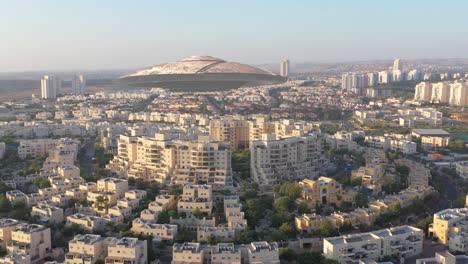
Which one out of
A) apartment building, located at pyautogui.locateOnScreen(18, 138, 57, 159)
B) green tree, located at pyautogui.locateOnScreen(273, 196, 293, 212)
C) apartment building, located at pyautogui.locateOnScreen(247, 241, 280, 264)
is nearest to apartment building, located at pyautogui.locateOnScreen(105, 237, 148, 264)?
apartment building, located at pyautogui.locateOnScreen(247, 241, 280, 264)

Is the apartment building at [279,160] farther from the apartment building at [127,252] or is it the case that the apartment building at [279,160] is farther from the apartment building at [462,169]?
the apartment building at [127,252]

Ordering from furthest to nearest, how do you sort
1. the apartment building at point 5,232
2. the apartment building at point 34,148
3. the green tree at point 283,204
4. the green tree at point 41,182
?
the apartment building at point 34,148 < the green tree at point 41,182 < the green tree at point 283,204 < the apartment building at point 5,232

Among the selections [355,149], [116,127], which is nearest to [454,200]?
[355,149]

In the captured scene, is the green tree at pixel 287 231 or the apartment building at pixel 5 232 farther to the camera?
the green tree at pixel 287 231

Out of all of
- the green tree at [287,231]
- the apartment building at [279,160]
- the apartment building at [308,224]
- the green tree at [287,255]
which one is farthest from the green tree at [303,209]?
the green tree at [287,255]

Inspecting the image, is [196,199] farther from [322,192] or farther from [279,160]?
[279,160]

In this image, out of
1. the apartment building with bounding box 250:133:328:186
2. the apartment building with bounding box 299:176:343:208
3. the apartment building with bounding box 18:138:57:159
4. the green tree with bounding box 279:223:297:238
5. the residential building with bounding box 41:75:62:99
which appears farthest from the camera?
the residential building with bounding box 41:75:62:99

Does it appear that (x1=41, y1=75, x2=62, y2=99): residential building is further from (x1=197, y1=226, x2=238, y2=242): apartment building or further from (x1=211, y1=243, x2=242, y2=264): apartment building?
(x1=211, y1=243, x2=242, y2=264): apartment building
